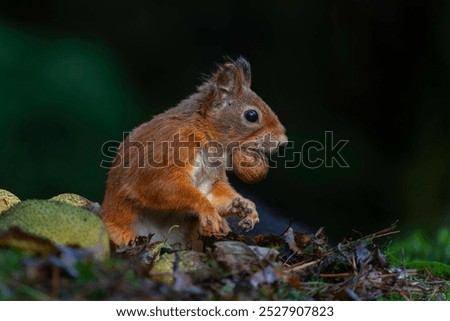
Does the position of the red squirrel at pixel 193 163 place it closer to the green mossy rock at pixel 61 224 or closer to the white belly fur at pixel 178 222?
the white belly fur at pixel 178 222

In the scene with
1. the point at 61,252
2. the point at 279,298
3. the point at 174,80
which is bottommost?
the point at 279,298

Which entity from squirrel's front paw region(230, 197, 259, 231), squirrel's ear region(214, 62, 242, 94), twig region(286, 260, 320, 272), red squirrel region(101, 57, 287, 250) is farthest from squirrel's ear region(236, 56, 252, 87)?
twig region(286, 260, 320, 272)

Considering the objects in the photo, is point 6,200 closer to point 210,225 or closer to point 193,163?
point 193,163

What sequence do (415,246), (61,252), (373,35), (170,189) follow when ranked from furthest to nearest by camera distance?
(373,35), (415,246), (170,189), (61,252)

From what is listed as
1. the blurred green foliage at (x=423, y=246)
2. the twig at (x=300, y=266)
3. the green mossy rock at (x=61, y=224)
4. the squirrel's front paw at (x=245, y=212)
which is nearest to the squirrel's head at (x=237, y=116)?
the squirrel's front paw at (x=245, y=212)

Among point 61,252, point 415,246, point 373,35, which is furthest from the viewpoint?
point 373,35

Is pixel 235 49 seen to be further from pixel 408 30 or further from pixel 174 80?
pixel 408 30

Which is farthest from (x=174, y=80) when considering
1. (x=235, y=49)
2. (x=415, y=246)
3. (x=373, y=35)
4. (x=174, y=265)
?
(x=174, y=265)

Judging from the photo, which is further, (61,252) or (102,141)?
(102,141)
